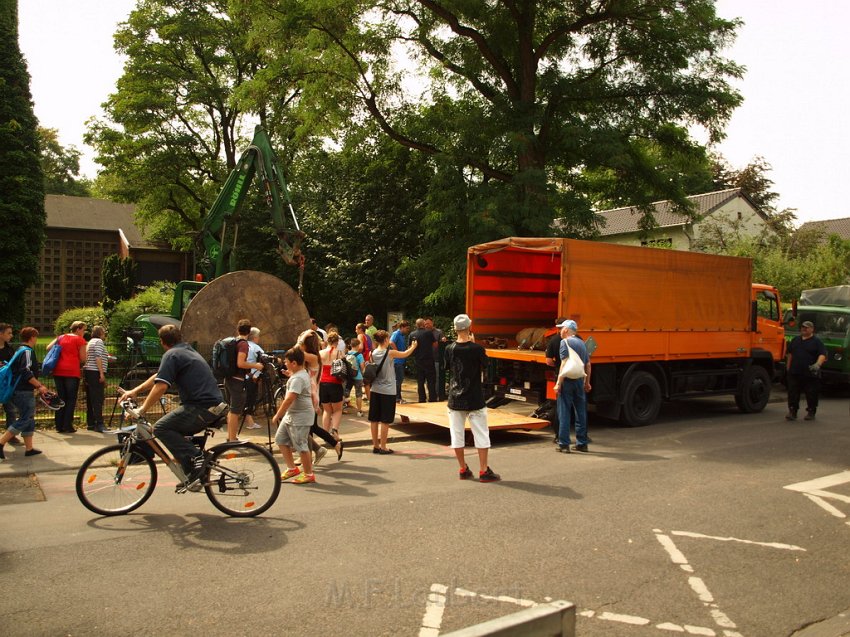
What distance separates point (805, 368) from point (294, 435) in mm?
9659

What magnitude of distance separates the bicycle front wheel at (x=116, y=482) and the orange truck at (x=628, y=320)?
21.1ft

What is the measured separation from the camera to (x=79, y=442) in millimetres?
10375

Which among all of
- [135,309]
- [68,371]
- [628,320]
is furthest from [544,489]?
[135,309]

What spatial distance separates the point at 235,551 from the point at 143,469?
5.30 feet

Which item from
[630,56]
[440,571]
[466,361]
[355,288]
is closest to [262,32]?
[355,288]

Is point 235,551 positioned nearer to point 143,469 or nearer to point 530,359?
point 143,469

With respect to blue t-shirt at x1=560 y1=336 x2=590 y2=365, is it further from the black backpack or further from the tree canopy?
the tree canopy

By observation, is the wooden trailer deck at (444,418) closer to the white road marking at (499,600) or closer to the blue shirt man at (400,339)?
the blue shirt man at (400,339)

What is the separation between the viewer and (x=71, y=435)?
10859 millimetres

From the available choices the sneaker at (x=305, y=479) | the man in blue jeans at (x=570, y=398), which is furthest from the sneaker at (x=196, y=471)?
the man in blue jeans at (x=570, y=398)

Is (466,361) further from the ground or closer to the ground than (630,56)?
closer to the ground

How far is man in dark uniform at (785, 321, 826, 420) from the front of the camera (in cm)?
1286

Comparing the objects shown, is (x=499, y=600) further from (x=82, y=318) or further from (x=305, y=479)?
(x=82, y=318)

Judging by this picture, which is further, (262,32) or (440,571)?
(262,32)
